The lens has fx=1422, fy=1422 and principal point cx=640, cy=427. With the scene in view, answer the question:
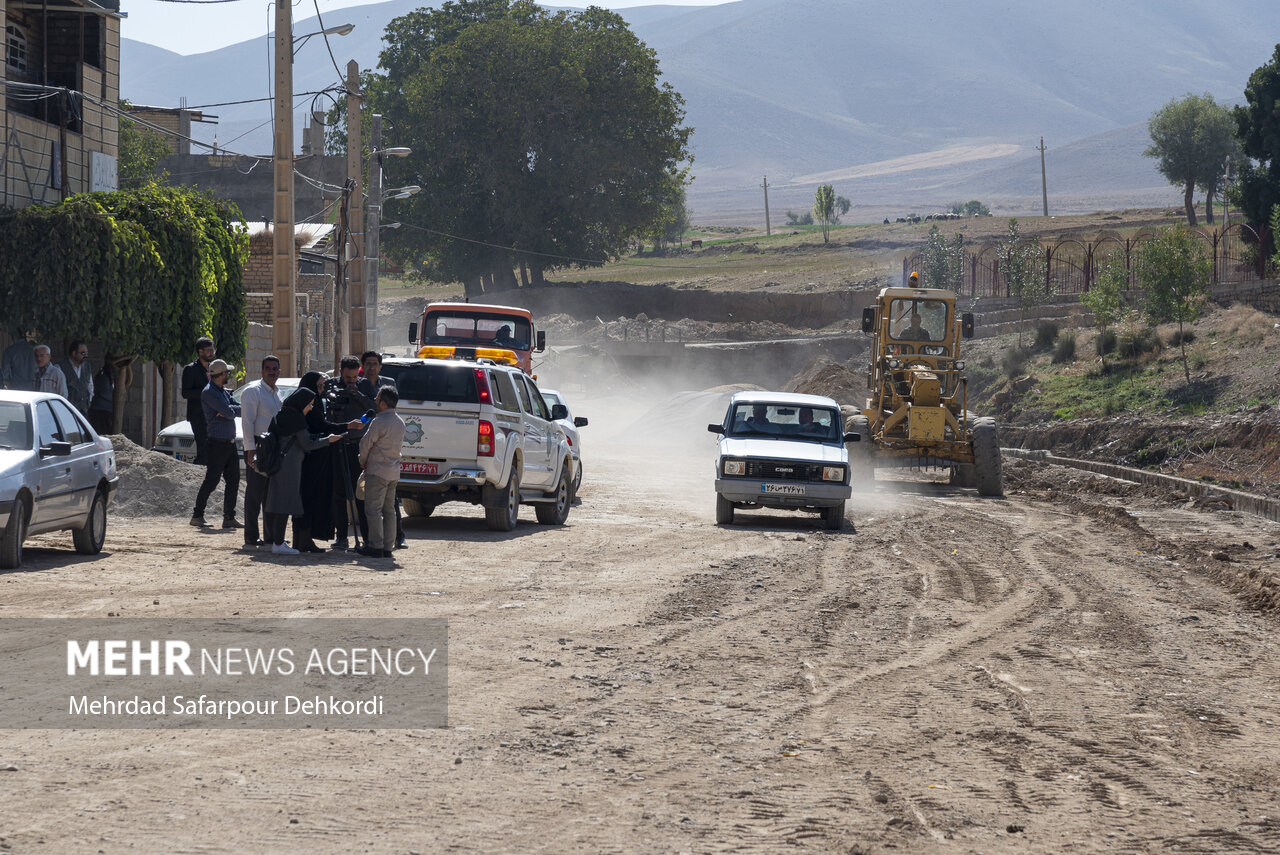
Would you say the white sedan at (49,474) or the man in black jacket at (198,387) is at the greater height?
the man in black jacket at (198,387)

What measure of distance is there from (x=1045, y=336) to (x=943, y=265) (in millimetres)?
21753

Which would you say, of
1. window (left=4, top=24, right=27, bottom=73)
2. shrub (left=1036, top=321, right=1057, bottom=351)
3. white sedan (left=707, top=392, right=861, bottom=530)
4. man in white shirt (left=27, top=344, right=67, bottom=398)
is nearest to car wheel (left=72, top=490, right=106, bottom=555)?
man in white shirt (left=27, top=344, right=67, bottom=398)

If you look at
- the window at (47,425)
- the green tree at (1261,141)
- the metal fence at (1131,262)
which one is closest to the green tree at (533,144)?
the metal fence at (1131,262)

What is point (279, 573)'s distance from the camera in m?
12.6

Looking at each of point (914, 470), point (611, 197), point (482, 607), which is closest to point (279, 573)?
point (482, 607)

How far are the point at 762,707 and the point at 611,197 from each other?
246ft

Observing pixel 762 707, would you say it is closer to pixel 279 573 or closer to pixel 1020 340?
pixel 279 573

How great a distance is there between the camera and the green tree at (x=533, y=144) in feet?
262

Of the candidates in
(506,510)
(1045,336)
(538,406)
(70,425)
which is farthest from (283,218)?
(1045,336)

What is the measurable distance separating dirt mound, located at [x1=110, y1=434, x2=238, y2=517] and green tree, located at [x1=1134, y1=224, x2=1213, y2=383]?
2942cm

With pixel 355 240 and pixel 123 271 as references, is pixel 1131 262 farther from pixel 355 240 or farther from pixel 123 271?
pixel 123 271

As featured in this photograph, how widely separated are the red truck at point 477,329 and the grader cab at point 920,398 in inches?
273

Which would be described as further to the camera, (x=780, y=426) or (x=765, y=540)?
(x=780, y=426)

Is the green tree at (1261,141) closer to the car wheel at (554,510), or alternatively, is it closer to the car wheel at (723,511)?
the car wheel at (723,511)
